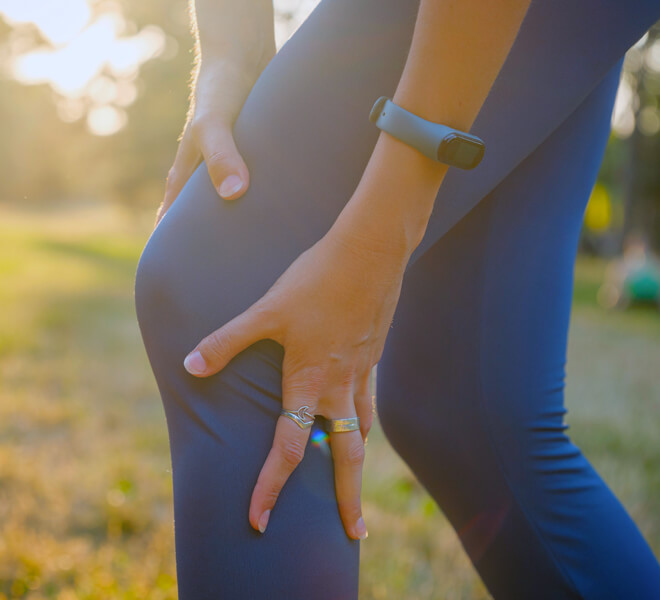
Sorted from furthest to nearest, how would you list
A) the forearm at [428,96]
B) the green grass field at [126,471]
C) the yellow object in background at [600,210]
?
the yellow object in background at [600,210]
the green grass field at [126,471]
the forearm at [428,96]

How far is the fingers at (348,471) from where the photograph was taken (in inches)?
27.7

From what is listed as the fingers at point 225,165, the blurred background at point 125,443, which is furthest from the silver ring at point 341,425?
the blurred background at point 125,443

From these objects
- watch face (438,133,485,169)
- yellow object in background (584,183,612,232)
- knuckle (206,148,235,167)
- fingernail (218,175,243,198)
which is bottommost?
fingernail (218,175,243,198)

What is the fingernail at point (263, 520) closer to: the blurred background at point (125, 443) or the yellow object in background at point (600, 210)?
the blurred background at point (125, 443)

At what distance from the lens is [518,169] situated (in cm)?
90

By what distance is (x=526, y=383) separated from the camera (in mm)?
919

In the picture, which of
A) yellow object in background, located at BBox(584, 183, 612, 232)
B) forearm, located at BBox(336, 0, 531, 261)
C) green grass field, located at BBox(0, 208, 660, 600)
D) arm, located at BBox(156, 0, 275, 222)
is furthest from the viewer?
yellow object in background, located at BBox(584, 183, 612, 232)

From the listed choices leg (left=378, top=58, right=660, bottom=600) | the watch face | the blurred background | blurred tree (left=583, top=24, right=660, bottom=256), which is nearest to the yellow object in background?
blurred tree (left=583, top=24, right=660, bottom=256)

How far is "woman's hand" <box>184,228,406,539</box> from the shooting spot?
2.20 ft

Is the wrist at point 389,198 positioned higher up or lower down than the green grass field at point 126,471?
higher up

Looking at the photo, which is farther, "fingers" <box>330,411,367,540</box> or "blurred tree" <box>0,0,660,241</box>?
"blurred tree" <box>0,0,660,241</box>

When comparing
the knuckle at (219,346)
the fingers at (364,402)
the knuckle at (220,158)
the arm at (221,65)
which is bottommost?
the fingers at (364,402)

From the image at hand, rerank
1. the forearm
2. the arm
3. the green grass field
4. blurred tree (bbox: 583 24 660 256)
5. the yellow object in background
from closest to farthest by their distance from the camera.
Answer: the forearm, the arm, the green grass field, blurred tree (bbox: 583 24 660 256), the yellow object in background

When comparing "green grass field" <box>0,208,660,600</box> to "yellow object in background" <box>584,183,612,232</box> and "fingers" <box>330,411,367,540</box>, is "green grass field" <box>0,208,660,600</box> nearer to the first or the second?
"fingers" <box>330,411,367,540</box>
